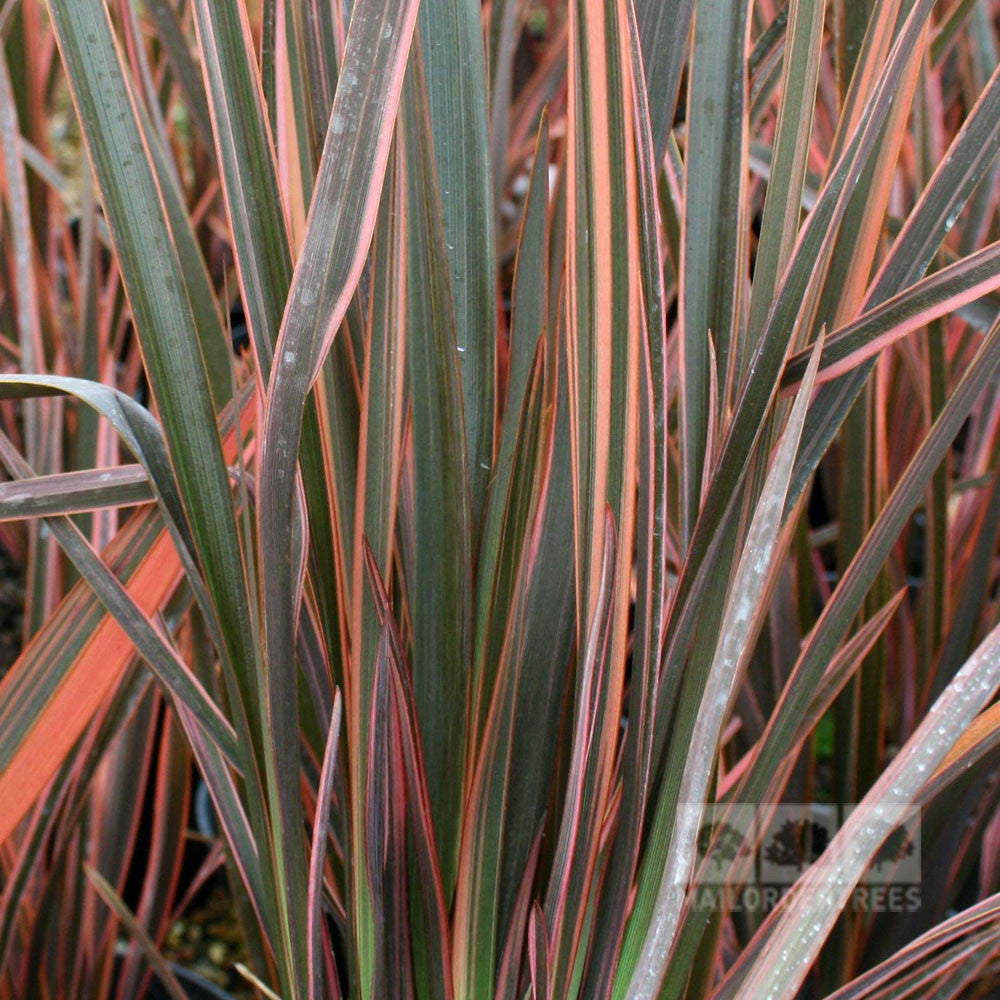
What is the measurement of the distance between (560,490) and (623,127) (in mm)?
137

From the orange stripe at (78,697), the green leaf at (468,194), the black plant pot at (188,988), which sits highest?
the green leaf at (468,194)

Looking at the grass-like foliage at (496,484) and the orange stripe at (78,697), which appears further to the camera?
the orange stripe at (78,697)

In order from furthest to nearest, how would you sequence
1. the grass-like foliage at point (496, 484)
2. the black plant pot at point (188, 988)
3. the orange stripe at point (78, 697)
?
1. the black plant pot at point (188, 988)
2. the orange stripe at point (78, 697)
3. the grass-like foliage at point (496, 484)

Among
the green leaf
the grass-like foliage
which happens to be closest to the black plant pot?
the grass-like foliage

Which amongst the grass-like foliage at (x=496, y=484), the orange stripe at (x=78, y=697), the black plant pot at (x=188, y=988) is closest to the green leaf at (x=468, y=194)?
the grass-like foliage at (x=496, y=484)

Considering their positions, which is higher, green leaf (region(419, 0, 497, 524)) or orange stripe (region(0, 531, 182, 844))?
green leaf (region(419, 0, 497, 524))

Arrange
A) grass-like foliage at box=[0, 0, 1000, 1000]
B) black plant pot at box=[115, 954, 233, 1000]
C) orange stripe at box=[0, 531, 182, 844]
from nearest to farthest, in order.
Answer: grass-like foliage at box=[0, 0, 1000, 1000], orange stripe at box=[0, 531, 182, 844], black plant pot at box=[115, 954, 233, 1000]

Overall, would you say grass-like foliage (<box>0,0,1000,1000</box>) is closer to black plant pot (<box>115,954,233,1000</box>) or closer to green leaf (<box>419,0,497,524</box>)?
green leaf (<box>419,0,497,524</box>)

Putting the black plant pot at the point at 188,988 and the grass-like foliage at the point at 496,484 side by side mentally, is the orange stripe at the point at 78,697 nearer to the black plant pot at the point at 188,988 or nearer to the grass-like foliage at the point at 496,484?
the grass-like foliage at the point at 496,484

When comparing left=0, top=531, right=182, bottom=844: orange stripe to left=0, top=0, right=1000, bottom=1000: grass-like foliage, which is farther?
left=0, top=531, right=182, bottom=844: orange stripe

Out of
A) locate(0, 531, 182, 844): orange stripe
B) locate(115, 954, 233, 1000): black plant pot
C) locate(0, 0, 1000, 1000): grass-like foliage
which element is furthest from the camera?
locate(115, 954, 233, 1000): black plant pot

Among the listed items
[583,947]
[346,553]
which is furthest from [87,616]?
[583,947]

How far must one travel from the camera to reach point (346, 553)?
1.27 ft

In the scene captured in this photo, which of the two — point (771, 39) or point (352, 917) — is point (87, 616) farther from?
point (771, 39)
